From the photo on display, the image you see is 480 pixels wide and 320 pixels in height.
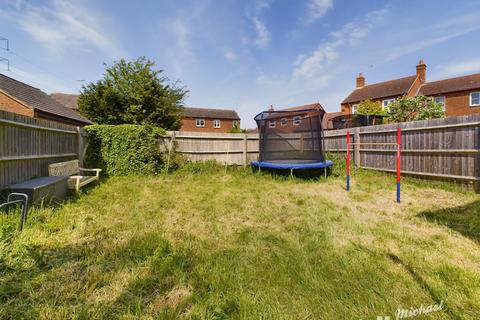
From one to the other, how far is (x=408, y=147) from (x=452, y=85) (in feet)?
64.4

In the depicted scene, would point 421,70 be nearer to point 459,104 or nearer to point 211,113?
point 459,104

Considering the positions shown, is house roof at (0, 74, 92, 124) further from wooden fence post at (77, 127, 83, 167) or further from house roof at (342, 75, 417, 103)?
house roof at (342, 75, 417, 103)

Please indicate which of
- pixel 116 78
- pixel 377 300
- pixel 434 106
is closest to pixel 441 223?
pixel 377 300

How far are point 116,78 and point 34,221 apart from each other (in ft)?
40.5

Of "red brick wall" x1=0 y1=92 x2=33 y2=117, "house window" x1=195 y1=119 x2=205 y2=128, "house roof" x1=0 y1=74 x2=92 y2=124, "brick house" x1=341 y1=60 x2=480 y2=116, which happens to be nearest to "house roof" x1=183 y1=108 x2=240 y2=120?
"house window" x1=195 y1=119 x2=205 y2=128

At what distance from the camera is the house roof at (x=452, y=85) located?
1720 centimetres

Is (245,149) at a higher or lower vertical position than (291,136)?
lower

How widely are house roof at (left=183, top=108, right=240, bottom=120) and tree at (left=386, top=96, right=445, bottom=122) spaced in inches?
921

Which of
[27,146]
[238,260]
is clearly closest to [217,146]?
[27,146]

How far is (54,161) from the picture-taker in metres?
4.86

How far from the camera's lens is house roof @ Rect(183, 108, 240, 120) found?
2964 cm

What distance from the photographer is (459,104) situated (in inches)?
688

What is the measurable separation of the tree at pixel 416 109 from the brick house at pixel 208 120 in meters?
21.3

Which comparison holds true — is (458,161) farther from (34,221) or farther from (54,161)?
(54,161)
